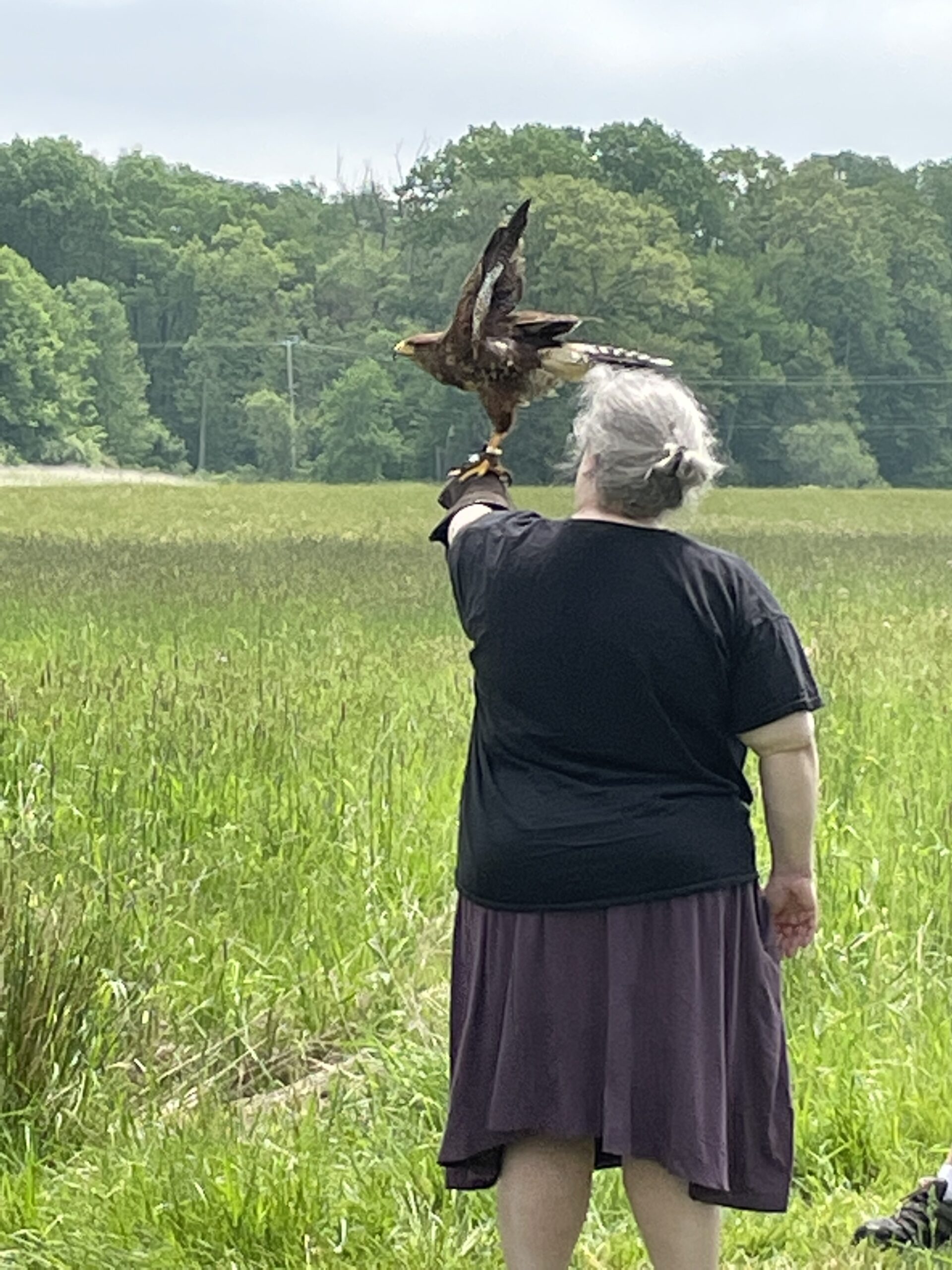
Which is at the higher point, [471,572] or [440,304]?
[440,304]

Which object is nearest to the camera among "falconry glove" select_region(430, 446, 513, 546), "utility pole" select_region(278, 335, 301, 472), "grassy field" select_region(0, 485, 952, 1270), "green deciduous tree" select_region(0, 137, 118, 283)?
"falconry glove" select_region(430, 446, 513, 546)

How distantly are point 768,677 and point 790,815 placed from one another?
0.28 m

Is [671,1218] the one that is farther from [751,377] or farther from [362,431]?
[751,377]

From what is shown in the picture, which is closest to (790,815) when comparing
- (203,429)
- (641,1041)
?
(641,1041)

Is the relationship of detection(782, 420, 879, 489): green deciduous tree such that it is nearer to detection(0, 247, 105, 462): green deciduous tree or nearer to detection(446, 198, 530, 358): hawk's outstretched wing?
detection(0, 247, 105, 462): green deciduous tree

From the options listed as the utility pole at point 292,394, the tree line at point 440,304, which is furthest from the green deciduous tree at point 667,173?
the utility pole at point 292,394

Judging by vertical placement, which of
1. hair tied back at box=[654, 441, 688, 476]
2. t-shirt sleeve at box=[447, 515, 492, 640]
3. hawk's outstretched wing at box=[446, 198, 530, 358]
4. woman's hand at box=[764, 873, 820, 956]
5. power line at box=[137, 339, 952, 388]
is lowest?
woman's hand at box=[764, 873, 820, 956]

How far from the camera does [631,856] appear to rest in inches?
133

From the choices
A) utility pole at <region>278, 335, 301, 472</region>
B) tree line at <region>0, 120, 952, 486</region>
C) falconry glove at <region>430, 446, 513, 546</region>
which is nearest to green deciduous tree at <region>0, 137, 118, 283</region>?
tree line at <region>0, 120, 952, 486</region>

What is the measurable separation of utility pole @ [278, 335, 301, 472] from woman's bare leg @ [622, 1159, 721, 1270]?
9846cm

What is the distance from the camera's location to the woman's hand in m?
3.55

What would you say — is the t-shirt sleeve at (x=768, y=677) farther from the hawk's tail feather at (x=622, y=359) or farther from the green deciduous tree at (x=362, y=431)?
the green deciduous tree at (x=362, y=431)

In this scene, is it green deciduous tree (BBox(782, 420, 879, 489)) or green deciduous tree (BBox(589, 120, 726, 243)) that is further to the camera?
green deciduous tree (BBox(589, 120, 726, 243))

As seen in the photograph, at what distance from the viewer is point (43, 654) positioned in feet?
40.7
